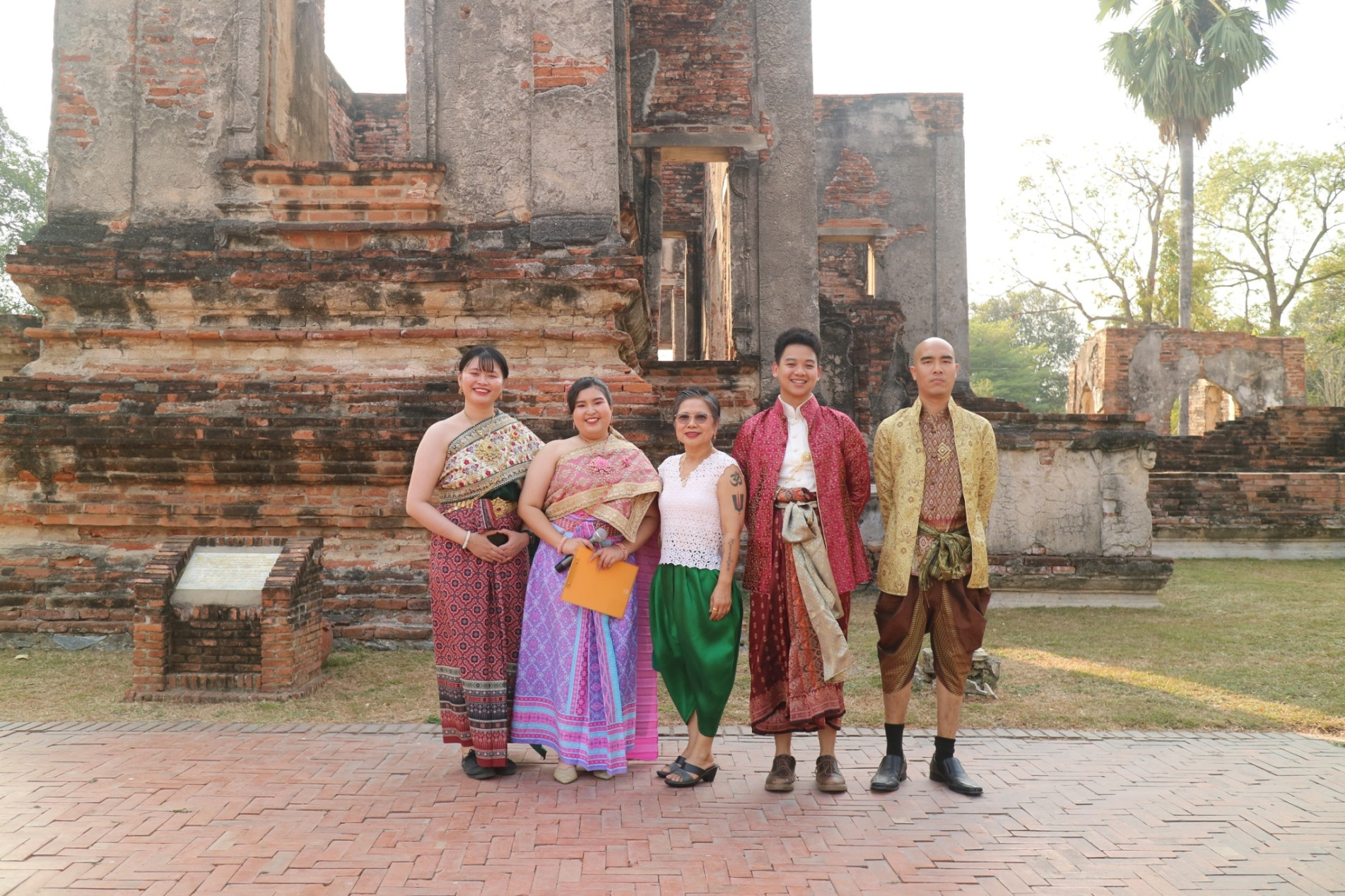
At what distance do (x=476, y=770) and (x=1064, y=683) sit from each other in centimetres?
356

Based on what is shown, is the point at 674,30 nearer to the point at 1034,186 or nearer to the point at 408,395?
the point at 408,395

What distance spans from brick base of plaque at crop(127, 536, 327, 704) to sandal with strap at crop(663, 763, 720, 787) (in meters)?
2.36

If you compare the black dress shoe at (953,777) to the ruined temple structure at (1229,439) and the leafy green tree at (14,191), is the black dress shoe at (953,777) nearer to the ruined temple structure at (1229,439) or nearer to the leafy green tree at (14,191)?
the ruined temple structure at (1229,439)

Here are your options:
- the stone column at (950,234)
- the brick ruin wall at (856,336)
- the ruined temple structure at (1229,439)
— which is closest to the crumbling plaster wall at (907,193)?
the stone column at (950,234)

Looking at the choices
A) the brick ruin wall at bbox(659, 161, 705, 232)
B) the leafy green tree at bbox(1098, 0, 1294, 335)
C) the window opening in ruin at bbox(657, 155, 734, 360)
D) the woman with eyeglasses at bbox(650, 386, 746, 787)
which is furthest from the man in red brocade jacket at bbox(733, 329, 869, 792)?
the leafy green tree at bbox(1098, 0, 1294, 335)

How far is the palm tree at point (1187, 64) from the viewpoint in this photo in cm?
2133

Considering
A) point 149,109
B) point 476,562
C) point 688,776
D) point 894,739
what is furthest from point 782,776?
point 149,109

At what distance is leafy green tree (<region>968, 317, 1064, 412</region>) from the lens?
38.5 meters

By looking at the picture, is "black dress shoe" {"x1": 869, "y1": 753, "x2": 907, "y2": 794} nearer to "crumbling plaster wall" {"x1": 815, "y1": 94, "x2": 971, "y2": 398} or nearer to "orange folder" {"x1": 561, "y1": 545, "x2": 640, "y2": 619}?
"orange folder" {"x1": 561, "y1": 545, "x2": 640, "y2": 619}

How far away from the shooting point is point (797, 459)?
12.7ft

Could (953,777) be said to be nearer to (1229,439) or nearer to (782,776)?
(782,776)

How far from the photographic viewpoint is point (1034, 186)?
28844 mm

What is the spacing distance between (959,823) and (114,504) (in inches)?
223

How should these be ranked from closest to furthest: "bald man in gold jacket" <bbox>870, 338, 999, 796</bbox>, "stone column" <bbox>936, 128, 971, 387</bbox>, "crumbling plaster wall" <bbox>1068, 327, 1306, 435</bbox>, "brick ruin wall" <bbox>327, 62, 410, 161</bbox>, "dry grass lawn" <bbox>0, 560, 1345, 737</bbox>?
"bald man in gold jacket" <bbox>870, 338, 999, 796</bbox> → "dry grass lawn" <bbox>0, 560, 1345, 737</bbox> → "brick ruin wall" <bbox>327, 62, 410, 161</bbox> → "stone column" <bbox>936, 128, 971, 387</bbox> → "crumbling plaster wall" <bbox>1068, 327, 1306, 435</bbox>
